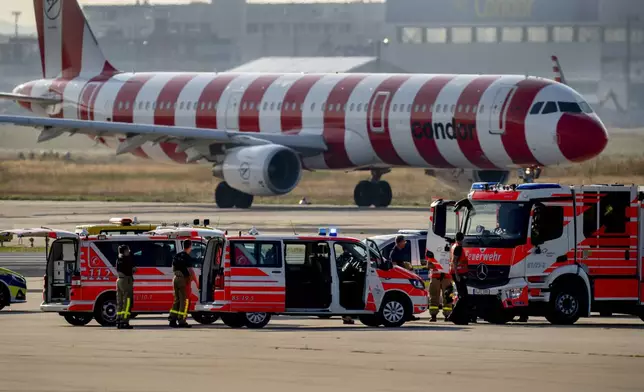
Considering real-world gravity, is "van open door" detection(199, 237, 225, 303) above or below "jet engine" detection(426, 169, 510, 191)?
below

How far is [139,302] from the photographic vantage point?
84.4ft

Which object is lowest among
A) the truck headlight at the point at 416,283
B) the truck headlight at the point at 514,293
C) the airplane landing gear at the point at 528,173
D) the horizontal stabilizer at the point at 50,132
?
the truck headlight at the point at 514,293

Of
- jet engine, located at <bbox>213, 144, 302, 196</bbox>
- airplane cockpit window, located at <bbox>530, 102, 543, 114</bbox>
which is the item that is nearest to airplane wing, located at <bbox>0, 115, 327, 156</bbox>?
jet engine, located at <bbox>213, 144, 302, 196</bbox>

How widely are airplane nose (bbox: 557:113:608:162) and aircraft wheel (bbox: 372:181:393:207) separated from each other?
10545 mm

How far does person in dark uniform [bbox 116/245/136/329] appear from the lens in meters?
24.6

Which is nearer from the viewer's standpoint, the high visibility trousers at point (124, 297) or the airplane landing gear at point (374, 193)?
the high visibility trousers at point (124, 297)

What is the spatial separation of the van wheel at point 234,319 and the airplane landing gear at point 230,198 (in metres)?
32.4

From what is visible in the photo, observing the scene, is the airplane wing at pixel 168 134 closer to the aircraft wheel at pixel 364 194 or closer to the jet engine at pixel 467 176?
the aircraft wheel at pixel 364 194

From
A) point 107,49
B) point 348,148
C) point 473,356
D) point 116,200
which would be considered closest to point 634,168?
point 348,148

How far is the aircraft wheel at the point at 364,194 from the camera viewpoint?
59469mm

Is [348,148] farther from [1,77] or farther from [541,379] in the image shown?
[1,77]

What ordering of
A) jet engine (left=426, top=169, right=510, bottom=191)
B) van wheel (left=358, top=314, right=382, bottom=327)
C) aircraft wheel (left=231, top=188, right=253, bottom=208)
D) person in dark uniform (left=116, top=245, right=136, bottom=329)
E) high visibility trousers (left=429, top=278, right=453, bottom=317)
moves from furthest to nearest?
aircraft wheel (left=231, top=188, right=253, bottom=208), jet engine (left=426, top=169, right=510, bottom=191), high visibility trousers (left=429, top=278, right=453, bottom=317), van wheel (left=358, top=314, right=382, bottom=327), person in dark uniform (left=116, top=245, right=136, bottom=329)

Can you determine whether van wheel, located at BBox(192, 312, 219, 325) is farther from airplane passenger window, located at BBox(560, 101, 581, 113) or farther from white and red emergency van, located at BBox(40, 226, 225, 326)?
airplane passenger window, located at BBox(560, 101, 581, 113)

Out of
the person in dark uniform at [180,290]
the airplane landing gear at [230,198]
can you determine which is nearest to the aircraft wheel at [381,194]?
the airplane landing gear at [230,198]
